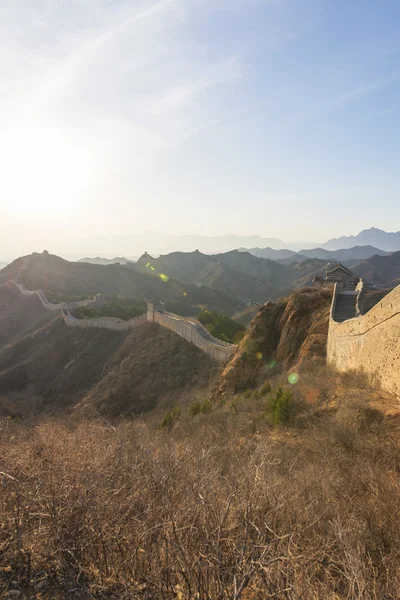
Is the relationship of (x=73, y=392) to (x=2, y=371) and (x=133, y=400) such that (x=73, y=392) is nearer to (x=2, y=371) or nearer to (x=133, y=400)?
(x=133, y=400)

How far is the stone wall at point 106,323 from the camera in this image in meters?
41.9

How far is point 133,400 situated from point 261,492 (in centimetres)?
2313

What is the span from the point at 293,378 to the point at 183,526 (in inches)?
471

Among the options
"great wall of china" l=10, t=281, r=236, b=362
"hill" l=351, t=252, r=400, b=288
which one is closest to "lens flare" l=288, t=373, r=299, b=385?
"great wall of china" l=10, t=281, r=236, b=362

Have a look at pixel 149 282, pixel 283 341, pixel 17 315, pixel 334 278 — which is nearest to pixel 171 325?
pixel 334 278

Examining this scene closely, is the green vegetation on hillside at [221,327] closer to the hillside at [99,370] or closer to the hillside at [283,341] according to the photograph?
the hillside at [99,370]

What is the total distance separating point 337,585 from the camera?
14.2ft

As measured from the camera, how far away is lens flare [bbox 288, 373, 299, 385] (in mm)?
15497

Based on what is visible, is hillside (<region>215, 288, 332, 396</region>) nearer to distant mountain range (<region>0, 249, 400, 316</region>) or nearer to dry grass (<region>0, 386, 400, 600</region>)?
dry grass (<region>0, 386, 400, 600</region>)

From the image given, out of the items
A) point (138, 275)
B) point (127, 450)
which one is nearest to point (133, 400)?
point (127, 450)

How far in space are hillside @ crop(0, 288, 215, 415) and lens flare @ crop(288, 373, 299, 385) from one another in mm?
9269

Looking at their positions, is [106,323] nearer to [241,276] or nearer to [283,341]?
[283,341]

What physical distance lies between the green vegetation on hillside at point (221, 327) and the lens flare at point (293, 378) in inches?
637

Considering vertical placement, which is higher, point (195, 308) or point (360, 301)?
point (360, 301)
